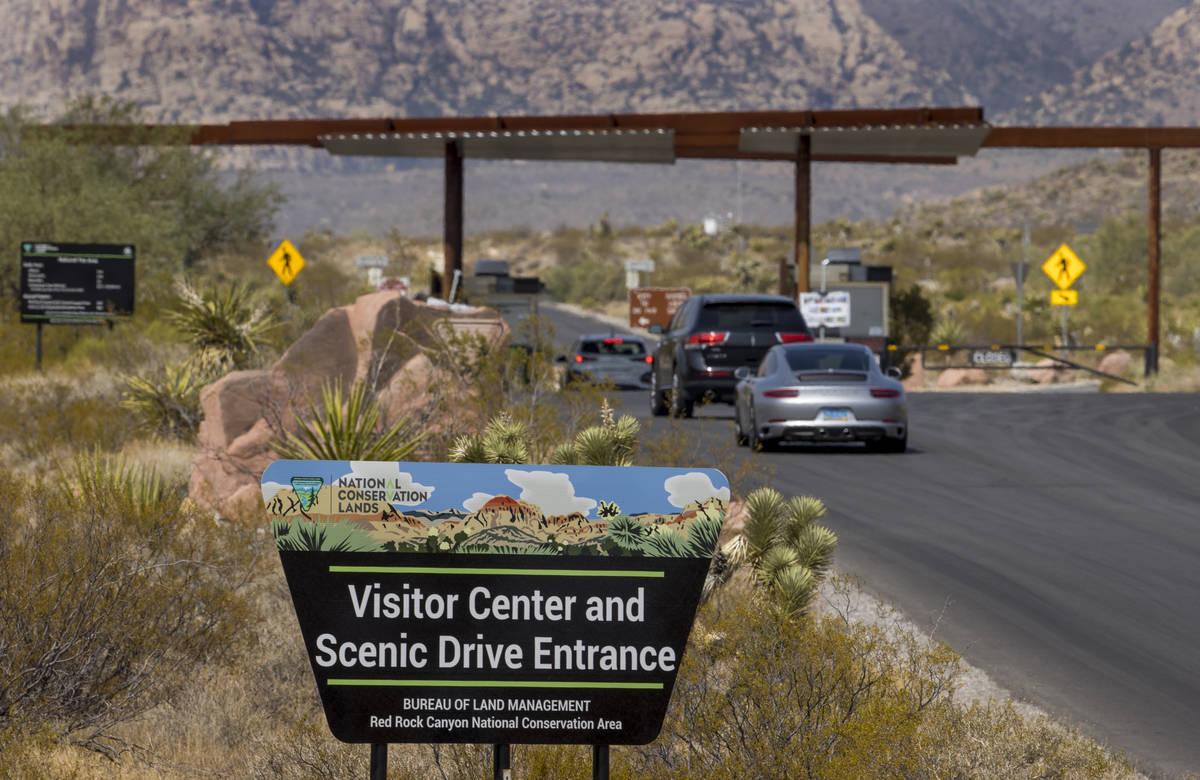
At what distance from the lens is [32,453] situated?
18.8m

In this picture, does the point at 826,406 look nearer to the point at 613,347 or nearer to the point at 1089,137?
the point at 613,347

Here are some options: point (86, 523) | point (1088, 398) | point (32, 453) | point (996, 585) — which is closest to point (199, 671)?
point (86, 523)

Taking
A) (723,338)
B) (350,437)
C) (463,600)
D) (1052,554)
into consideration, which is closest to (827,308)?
(723,338)

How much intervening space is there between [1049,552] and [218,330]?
12.1m

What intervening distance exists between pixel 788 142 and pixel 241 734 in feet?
113

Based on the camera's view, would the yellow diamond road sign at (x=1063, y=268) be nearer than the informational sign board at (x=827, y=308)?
No

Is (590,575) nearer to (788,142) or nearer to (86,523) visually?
(86,523)

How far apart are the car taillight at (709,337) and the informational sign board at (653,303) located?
2686 cm

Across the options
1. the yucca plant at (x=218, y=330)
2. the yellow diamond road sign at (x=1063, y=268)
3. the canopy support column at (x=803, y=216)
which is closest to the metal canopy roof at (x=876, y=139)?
the canopy support column at (x=803, y=216)

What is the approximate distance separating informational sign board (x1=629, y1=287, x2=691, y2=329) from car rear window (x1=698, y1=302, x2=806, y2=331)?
26.3 metres

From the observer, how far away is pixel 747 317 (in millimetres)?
25547

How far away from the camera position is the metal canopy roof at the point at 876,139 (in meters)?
36.8

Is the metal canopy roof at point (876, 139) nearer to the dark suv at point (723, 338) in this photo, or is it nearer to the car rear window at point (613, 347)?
the car rear window at point (613, 347)

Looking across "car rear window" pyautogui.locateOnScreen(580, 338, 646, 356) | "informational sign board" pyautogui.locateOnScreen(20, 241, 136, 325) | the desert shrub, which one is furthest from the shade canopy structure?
the desert shrub
